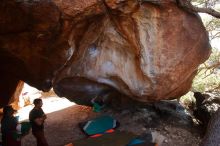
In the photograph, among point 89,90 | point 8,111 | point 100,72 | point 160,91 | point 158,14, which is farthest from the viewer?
point 89,90

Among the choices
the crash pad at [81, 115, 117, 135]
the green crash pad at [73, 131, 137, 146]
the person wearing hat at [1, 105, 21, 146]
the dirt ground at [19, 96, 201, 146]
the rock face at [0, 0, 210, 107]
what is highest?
the rock face at [0, 0, 210, 107]

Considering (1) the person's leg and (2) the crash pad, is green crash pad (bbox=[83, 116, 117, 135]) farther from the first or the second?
(1) the person's leg

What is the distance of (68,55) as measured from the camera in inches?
316

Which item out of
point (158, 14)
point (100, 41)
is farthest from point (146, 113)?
point (158, 14)

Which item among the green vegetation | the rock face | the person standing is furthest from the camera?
the green vegetation

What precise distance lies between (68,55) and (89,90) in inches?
75.2

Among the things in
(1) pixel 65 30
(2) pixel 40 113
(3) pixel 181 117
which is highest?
(1) pixel 65 30

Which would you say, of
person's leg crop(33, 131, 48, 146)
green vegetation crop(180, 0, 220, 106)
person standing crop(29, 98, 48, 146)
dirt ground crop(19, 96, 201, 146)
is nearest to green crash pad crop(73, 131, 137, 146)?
person's leg crop(33, 131, 48, 146)

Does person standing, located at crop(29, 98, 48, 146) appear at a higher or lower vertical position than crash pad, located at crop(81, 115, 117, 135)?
higher

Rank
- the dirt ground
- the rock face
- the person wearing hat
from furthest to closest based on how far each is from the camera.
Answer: the dirt ground, the rock face, the person wearing hat

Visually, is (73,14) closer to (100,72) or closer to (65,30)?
(65,30)

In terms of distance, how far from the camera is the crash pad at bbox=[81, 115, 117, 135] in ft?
27.8

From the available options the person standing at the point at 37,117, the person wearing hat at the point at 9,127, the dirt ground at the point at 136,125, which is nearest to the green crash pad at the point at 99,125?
the dirt ground at the point at 136,125

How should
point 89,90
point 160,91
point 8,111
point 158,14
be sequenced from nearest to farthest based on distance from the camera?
point 8,111 → point 158,14 → point 160,91 → point 89,90
